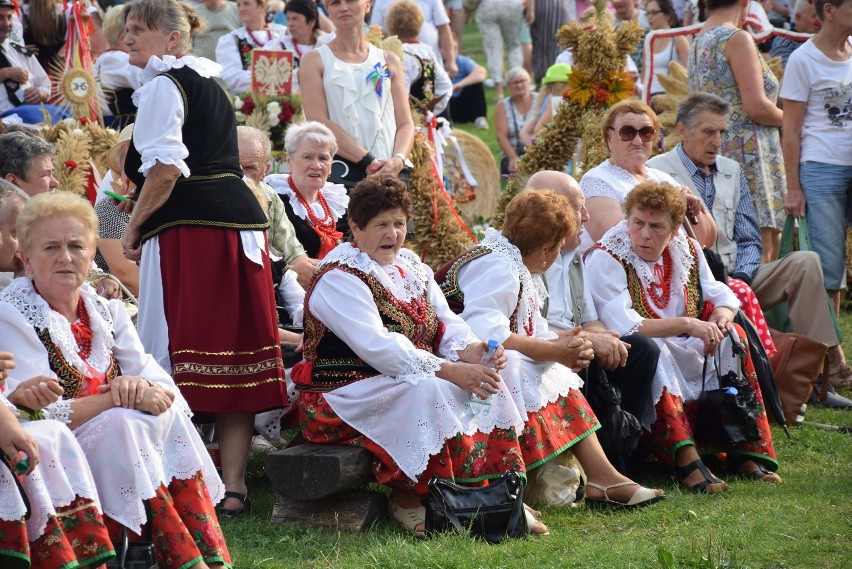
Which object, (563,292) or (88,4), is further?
(88,4)

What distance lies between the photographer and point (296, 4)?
9703mm

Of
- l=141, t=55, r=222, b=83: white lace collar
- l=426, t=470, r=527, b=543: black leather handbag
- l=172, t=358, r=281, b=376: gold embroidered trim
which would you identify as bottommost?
l=426, t=470, r=527, b=543: black leather handbag

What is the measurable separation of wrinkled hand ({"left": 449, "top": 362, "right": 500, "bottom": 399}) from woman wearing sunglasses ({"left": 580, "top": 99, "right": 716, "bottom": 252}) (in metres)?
1.77

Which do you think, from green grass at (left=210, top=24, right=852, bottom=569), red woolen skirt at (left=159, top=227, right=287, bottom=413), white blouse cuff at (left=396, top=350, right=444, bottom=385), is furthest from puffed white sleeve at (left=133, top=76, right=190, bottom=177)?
A: green grass at (left=210, top=24, right=852, bottom=569)

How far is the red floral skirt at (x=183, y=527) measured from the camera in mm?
3971

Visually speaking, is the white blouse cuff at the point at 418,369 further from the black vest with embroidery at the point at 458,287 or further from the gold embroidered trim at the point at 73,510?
the gold embroidered trim at the point at 73,510

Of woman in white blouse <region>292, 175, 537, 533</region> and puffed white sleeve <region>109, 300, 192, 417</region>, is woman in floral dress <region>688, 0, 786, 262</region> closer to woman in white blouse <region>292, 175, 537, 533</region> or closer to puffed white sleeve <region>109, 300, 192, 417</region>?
woman in white blouse <region>292, 175, 537, 533</region>

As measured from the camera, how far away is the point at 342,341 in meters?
4.96

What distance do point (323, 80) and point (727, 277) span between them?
2.63m

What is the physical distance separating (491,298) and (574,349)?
41 cm

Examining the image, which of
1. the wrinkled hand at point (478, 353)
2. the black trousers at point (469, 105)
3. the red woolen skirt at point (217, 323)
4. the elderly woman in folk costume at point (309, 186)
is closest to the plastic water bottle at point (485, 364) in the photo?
the wrinkled hand at point (478, 353)

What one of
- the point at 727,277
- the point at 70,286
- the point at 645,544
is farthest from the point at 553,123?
the point at 70,286

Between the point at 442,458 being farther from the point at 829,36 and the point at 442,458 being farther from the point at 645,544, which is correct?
the point at 829,36

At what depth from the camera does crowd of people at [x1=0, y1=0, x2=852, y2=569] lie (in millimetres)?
3992
